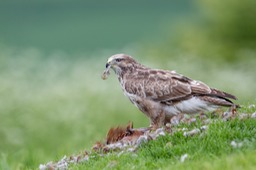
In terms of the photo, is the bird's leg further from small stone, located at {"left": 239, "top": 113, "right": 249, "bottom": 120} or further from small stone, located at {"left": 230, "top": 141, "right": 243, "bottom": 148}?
small stone, located at {"left": 230, "top": 141, "right": 243, "bottom": 148}

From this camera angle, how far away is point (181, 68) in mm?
20812

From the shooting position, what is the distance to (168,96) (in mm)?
11742

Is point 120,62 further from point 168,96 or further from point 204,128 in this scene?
point 204,128

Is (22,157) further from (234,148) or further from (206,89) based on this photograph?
(234,148)

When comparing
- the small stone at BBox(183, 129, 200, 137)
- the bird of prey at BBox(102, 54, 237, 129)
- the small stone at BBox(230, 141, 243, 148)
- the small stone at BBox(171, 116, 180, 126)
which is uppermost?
the bird of prey at BBox(102, 54, 237, 129)

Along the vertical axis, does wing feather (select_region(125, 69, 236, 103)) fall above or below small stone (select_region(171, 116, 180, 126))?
above

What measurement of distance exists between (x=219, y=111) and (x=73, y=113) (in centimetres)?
833

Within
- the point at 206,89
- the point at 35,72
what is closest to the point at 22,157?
the point at 206,89

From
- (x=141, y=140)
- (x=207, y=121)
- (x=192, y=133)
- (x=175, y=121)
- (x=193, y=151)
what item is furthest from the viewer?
(x=175, y=121)

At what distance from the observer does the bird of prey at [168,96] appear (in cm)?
1157

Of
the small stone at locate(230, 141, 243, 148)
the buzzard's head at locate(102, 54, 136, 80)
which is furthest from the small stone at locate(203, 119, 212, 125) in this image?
the buzzard's head at locate(102, 54, 136, 80)

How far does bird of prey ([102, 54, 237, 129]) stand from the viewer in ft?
38.0

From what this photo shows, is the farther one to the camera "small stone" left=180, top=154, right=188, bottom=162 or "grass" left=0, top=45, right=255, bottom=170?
"grass" left=0, top=45, right=255, bottom=170

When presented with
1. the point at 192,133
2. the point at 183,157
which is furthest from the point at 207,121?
the point at 183,157
